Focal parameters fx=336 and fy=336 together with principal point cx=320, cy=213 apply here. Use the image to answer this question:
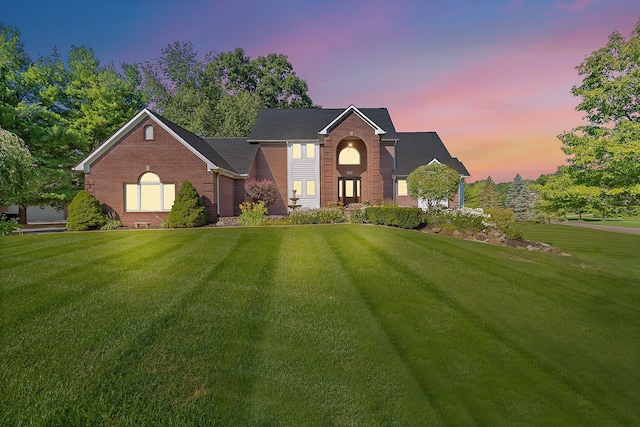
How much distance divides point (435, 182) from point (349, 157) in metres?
11.0

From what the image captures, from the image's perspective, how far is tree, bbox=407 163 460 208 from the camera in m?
19.2

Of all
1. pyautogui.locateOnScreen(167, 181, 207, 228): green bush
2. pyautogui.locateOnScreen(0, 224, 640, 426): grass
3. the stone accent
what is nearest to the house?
pyautogui.locateOnScreen(167, 181, 207, 228): green bush

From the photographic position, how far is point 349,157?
95.5 feet

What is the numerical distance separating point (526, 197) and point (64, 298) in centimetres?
6243

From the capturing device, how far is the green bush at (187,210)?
18.3 metres

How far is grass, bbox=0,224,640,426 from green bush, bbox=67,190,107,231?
8.79m

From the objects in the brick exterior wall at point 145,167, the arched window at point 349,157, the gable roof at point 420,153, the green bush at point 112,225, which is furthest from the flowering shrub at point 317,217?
the gable roof at point 420,153

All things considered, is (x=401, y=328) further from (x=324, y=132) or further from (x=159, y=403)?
(x=324, y=132)

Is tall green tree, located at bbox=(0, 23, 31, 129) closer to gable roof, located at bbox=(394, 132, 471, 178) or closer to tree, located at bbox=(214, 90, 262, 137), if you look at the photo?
tree, located at bbox=(214, 90, 262, 137)

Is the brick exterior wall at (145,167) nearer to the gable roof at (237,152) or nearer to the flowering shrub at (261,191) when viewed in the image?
the flowering shrub at (261,191)

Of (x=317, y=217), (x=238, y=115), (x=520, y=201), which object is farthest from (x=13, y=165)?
(x=520, y=201)

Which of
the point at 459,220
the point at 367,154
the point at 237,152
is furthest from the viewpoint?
the point at 237,152

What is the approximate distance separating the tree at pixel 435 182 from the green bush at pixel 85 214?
1810cm

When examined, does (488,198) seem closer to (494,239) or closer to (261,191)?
(261,191)
